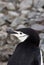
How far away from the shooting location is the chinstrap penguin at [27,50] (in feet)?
16.4

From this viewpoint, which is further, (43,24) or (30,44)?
(43,24)

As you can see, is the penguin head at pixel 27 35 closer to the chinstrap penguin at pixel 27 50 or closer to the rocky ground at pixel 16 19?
the chinstrap penguin at pixel 27 50

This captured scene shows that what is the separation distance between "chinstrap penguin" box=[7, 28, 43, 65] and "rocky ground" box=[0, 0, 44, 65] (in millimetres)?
1059

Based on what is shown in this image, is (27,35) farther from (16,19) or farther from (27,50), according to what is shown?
(16,19)

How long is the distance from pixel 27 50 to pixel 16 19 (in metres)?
2.96

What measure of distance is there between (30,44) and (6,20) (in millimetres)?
2937

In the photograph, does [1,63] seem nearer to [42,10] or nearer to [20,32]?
[20,32]

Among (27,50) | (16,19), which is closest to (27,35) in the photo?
(27,50)

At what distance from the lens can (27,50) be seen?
5117mm

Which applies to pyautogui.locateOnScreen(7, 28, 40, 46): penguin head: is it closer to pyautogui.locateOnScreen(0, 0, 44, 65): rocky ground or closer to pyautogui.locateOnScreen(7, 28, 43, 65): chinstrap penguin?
pyautogui.locateOnScreen(7, 28, 43, 65): chinstrap penguin

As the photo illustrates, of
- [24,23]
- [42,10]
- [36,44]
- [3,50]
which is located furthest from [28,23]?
[36,44]

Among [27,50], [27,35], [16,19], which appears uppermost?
[16,19]

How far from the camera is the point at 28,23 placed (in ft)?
25.9

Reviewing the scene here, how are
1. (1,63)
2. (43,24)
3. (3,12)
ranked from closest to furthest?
1. (1,63)
2. (43,24)
3. (3,12)
